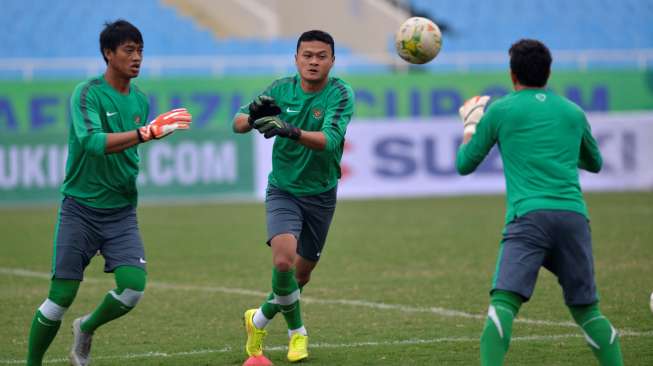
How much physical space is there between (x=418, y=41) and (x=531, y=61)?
6.42ft

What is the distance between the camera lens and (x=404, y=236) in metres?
Answer: 16.2

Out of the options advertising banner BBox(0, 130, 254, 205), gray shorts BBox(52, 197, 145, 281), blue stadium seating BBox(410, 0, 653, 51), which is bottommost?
advertising banner BBox(0, 130, 254, 205)

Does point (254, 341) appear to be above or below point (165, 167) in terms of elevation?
above

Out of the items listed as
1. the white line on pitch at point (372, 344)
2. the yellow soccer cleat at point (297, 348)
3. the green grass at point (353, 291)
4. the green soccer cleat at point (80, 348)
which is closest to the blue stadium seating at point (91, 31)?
the green grass at point (353, 291)

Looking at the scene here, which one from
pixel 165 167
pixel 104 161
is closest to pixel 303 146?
pixel 104 161

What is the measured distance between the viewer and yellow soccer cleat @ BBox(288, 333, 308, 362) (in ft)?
25.6

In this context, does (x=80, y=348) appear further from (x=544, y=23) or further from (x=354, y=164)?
(x=544, y=23)

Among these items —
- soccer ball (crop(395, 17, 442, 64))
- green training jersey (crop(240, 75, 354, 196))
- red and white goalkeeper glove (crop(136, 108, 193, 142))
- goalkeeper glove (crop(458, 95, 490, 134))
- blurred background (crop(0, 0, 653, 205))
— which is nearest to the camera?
goalkeeper glove (crop(458, 95, 490, 134))

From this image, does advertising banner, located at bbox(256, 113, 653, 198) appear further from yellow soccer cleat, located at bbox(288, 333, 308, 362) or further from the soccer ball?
yellow soccer cleat, located at bbox(288, 333, 308, 362)

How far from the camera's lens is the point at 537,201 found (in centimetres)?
611

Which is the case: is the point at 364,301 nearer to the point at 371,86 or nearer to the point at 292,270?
the point at 292,270

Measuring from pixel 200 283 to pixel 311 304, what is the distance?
1976mm

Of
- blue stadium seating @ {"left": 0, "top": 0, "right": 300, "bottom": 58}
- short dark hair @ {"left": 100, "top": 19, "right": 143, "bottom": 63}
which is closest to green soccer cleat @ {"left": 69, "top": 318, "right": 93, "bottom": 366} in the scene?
short dark hair @ {"left": 100, "top": 19, "right": 143, "bottom": 63}

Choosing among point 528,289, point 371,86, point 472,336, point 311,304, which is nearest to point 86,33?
point 371,86
